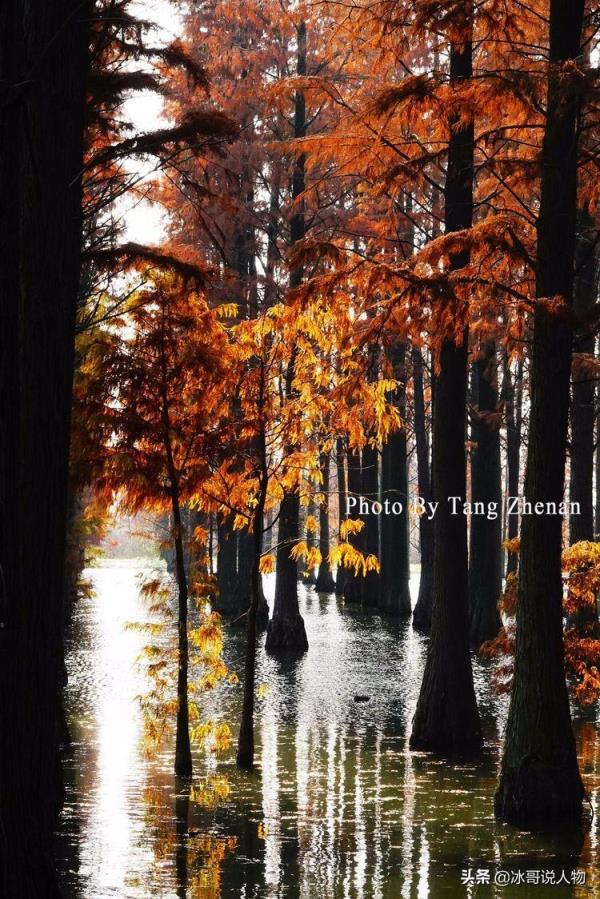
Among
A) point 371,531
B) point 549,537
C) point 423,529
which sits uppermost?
point 549,537

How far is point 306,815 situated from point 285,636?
13927 millimetres

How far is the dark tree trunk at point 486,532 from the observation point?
78.7 ft

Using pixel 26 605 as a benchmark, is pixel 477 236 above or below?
above

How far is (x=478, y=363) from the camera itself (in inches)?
1082

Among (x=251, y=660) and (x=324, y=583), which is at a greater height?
(x=251, y=660)

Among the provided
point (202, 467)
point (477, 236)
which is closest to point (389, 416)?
point (202, 467)

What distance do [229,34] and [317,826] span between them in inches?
823

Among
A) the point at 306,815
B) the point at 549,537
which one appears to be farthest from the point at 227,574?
the point at 549,537

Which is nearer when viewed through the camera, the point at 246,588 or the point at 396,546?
the point at 246,588

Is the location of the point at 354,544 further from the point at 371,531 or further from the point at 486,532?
the point at 486,532

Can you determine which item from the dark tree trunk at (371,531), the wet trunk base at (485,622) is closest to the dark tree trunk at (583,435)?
the wet trunk base at (485,622)

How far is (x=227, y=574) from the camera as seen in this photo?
30.4 metres

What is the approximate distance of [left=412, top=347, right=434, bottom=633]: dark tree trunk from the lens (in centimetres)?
2778

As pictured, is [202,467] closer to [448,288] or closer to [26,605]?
[448,288]
